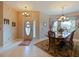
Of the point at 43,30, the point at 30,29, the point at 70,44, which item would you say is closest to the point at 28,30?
the point at 30,29

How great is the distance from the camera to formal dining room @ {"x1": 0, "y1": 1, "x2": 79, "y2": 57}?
3.22 metres

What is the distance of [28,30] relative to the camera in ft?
11.6

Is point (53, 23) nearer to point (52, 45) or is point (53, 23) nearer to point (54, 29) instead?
point (54, 29)

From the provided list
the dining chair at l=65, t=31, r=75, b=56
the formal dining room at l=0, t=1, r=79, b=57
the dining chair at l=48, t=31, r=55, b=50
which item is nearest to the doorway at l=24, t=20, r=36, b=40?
the formal dining room at l=0, t=1, r=79, b=57

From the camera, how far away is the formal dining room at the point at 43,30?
3223 mm

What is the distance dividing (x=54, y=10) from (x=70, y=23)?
554 millimetres

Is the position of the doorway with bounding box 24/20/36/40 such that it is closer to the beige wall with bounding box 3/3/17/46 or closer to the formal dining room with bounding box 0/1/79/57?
the formal dining room with bounding box 0/1/79/57

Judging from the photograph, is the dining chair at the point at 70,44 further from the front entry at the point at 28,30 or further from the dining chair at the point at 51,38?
the front entry at the point at 28,30

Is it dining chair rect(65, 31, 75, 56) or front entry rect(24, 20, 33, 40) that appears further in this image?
front entry rect(24, 20, 33, 40)

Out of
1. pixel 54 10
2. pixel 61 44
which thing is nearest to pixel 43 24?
pixel 54 10

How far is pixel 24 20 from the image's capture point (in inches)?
141

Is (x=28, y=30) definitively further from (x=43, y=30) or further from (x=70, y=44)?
(x=70, y=44)

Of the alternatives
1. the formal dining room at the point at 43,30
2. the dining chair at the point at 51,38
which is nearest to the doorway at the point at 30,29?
the formal dining room at the point at 43,30

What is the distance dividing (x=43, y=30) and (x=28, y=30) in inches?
17.1
